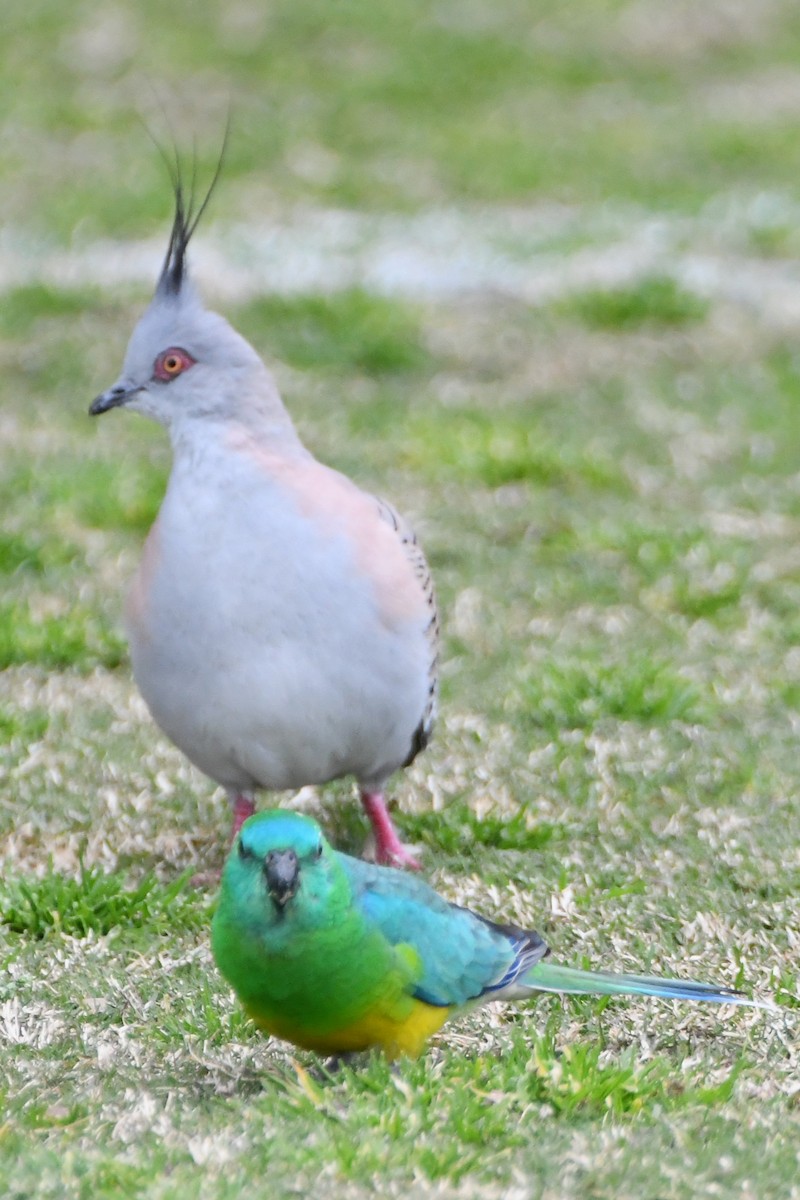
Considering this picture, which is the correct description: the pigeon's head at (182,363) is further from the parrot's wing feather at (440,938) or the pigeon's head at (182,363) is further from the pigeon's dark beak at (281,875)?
the pigeon's dark beak at (281,875)

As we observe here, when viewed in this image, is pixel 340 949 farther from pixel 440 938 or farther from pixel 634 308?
pixel 634 308

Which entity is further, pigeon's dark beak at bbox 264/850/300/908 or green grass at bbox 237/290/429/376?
green grass at bbox 237/290/429/376

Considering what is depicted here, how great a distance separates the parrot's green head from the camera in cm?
351

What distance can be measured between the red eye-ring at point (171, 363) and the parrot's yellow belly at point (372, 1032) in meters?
1.95

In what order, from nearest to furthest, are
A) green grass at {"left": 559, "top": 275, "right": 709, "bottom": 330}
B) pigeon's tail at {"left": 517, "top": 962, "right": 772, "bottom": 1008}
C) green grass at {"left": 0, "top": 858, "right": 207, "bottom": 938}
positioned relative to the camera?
1. pigeon's tail at {"left": 517, "top": 962, "right": 772, "bottom": 1008}
2. green grass at {"left": 0, "top": 858, "right": 207, "bottom": 938}
3. green grass at {"left": 559, "top": 275, "right": 709, "bottom": 330}

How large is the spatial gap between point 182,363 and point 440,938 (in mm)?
1906

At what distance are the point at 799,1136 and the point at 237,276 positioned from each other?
7.49 meters

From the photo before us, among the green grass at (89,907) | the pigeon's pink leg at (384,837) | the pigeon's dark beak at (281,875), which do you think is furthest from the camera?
the pigeon's pink leg at (384,837)

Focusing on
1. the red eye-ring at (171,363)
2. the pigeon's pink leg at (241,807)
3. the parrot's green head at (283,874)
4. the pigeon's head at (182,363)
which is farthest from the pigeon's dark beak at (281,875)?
the red eye-ring at (171,363)

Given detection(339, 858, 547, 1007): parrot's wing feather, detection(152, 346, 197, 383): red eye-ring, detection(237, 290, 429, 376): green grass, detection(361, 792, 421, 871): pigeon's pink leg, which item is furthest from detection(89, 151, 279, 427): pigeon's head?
detection(237, 290, 429, 376): green grass

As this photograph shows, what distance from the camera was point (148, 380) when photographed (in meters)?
5.02

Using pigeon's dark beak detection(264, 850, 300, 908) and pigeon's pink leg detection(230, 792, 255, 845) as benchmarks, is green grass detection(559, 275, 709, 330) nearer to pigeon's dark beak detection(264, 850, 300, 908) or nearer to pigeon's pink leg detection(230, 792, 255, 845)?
pigeon's pink leg detection(230, 792, 255, 845)

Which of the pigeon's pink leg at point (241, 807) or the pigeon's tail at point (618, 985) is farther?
the pigeon's pink leg at point (241, 807)

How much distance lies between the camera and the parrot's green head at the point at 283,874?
3.51 meters
